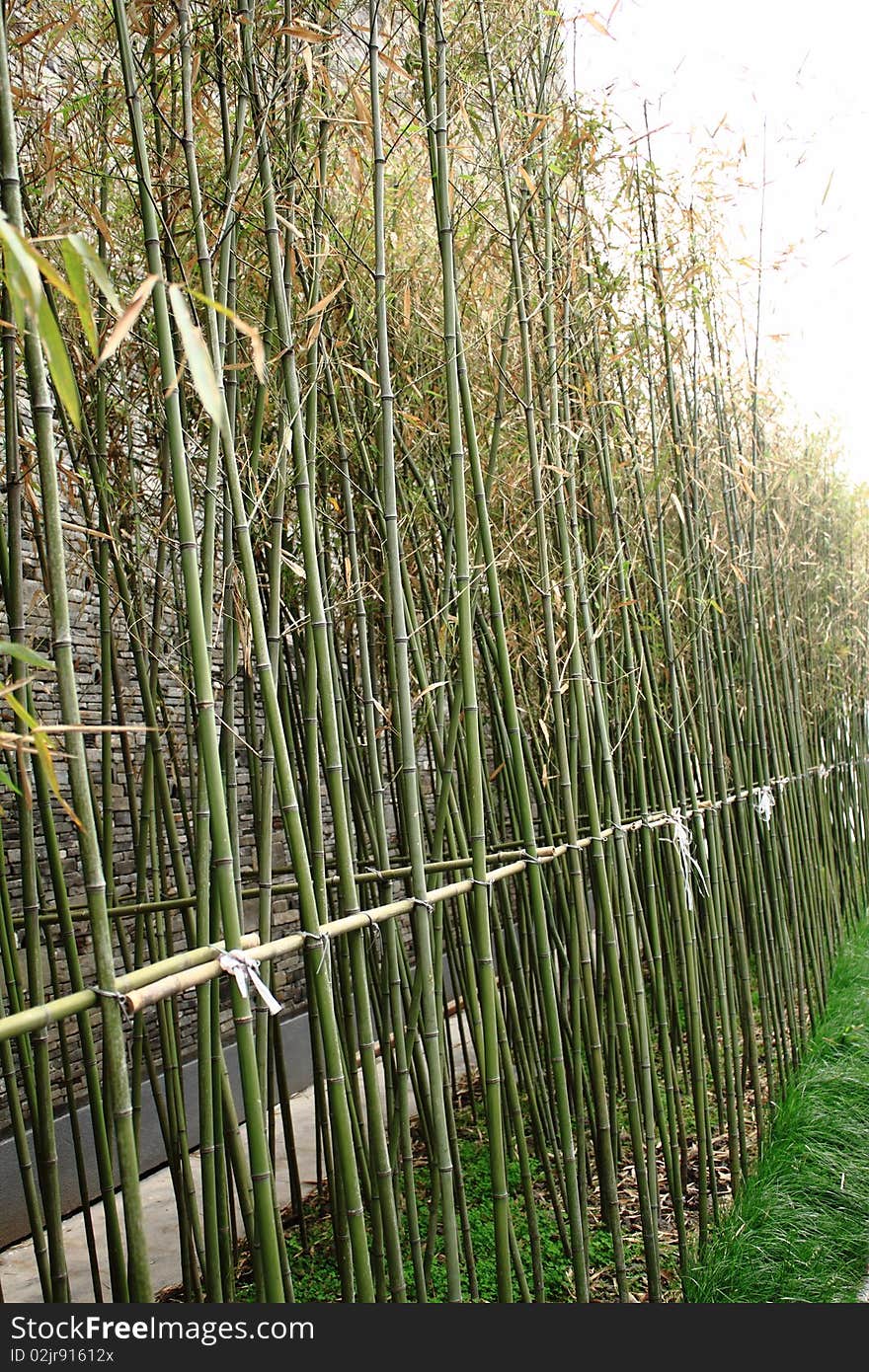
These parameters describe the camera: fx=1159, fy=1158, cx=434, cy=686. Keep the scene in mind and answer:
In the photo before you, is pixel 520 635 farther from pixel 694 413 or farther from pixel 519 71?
pixel 519 71

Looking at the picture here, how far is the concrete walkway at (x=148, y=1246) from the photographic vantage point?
2508 millimetres

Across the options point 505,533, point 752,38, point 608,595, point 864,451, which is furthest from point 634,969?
point 864,451

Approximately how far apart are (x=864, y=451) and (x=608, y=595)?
5.11 meters

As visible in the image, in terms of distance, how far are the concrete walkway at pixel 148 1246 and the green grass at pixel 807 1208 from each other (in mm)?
1082

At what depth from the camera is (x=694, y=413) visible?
2750 millimetres

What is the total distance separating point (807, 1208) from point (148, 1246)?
4.65ft

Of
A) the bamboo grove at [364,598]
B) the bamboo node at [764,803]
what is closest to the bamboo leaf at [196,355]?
the bamboo grove at [364,598]

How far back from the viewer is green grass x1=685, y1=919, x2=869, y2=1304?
204cm

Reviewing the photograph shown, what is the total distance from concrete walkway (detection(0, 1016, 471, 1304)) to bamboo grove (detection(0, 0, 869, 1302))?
0.41 ft

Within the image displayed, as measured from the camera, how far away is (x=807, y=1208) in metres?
2.31

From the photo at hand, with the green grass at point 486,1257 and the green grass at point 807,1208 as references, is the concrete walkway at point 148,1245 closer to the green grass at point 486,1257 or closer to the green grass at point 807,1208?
the green grass at point 486,1257

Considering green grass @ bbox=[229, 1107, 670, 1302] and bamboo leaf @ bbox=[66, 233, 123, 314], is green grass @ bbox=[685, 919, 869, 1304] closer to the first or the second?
green grass @ bbox=[229, 1107, 670, 1302]

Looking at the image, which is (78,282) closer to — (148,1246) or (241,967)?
(241,967)

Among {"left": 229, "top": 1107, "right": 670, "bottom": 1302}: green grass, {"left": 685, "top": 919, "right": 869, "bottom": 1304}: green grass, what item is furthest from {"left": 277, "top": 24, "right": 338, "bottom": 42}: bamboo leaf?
{"left": 685, "top": 919, "right": 869, "bottom": 1304}: green grass
